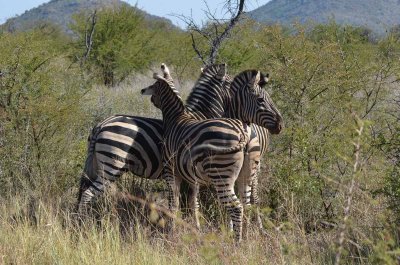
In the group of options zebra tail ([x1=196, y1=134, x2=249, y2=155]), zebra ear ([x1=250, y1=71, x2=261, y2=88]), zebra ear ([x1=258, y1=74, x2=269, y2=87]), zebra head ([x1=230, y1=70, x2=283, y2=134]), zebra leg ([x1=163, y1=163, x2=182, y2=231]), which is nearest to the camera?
zebra tail ([x1=196, y1=134, x2=249, y2=155])

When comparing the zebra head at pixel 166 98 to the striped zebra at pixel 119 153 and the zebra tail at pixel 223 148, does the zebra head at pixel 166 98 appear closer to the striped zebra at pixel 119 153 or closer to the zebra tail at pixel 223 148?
the striped zebra at pixel 119 153

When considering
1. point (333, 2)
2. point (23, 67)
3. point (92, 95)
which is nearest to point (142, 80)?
point (92, 95)

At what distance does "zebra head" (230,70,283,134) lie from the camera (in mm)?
6848

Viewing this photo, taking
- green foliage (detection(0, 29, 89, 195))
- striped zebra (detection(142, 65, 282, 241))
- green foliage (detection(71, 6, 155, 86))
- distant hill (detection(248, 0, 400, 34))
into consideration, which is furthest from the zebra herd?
distant hill (detection(248, 0, 400, 34))

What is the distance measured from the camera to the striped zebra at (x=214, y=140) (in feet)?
20.2

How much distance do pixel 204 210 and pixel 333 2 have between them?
17870cm

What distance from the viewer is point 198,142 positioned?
630 cm

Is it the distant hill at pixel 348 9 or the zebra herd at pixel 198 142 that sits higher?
the distant hill at pixel 348 9

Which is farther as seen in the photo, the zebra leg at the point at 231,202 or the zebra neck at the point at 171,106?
the zebra neck at the point at 171,106

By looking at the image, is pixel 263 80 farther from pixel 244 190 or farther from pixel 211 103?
pixel 244 190

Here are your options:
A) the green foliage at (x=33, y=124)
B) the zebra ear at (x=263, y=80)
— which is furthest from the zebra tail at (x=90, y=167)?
the zebra ear at (x=263, y=80)

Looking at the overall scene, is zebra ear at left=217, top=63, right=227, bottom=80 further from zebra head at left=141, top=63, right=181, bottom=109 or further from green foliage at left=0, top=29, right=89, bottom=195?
green foliage at left=0, top=29, right=89, bottom=195

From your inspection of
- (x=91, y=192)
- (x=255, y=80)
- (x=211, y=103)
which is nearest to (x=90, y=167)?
(x=91, y=192)

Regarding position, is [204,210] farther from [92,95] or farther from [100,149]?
[92,95]
